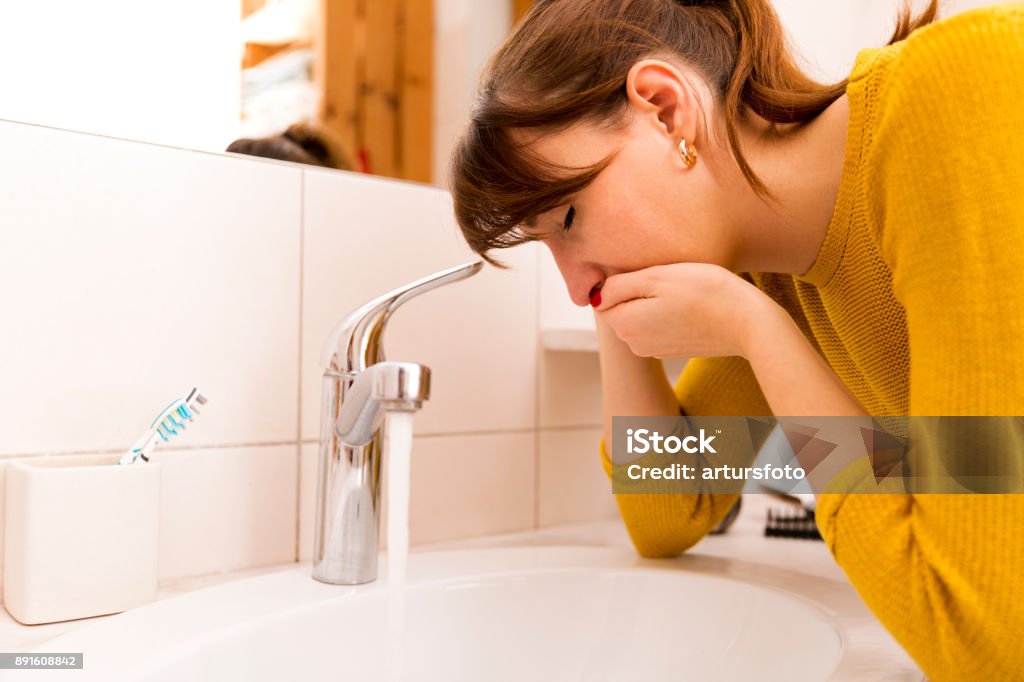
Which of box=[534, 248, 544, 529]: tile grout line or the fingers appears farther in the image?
box=[534, 248, 544, 529]: tile grout line

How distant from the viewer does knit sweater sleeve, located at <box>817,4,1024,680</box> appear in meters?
0.53

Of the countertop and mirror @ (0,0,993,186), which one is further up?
mirror @ (0,0,993,186)

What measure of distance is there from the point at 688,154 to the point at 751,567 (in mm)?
443

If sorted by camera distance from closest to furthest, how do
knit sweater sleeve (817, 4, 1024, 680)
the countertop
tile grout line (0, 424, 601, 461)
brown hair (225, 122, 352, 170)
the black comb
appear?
knit sweater sleeve (817, 4, 1024, 680), the countertop, tile grout line (0, 424, 601, 461), brown hair (225, 122, 352, 170), the black comb

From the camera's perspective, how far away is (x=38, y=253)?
2.40 feet

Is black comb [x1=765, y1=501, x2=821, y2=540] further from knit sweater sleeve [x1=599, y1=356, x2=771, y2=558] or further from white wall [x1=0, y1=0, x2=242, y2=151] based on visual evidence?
white wall [x1=0, y1=0, x2=242, y2=151]

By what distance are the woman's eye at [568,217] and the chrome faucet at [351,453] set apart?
0.30ft

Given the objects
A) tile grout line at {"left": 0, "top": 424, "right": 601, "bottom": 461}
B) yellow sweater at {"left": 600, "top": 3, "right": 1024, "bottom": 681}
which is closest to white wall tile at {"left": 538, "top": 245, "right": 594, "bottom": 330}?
tile grout line at {"left": 0, "top": 424, "right": 601, "bottom": 461}

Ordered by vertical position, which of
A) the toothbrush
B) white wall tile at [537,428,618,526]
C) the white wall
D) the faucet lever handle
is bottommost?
white wall tile at [537,428,618,526]

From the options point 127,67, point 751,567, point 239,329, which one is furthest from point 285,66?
point 751,567

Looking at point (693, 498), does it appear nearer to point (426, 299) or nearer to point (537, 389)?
point (537, 389)

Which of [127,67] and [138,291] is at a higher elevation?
[127,67]

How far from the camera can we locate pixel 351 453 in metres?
0.75

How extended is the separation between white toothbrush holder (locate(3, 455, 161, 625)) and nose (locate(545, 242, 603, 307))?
0.38 meters
